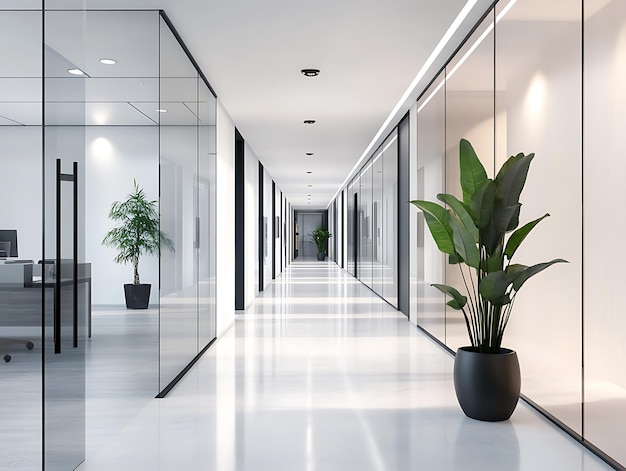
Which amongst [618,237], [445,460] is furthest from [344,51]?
[445,460]

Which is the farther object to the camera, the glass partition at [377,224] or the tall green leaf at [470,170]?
the glass partition at [377,224]

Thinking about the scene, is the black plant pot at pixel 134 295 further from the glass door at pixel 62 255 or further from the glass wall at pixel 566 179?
the glass door at pixel 62 255

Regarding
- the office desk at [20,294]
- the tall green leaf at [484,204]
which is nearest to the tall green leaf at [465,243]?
the tall green leaf at [484,204]

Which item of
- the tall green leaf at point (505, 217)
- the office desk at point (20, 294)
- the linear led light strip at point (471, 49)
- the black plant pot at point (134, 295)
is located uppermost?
the linear led light strip at point (471, 49)

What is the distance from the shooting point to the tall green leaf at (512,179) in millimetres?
3598

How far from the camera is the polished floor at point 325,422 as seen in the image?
3129 millimetres

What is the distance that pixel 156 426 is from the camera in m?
3.73

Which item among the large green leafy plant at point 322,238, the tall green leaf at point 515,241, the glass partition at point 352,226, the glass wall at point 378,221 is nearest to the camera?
the tall green leaf at point 515,241

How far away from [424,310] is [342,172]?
884 centimetres

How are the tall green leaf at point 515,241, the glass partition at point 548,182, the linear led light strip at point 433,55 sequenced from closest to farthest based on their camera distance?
the glass partition at point 548,182 < the tall green leaf at point 515,241 < the linear led light strip at point 433,55

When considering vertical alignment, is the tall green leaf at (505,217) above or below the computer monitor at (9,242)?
above

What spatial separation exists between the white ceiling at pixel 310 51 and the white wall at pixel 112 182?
7.20 ft

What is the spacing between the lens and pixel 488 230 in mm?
3777

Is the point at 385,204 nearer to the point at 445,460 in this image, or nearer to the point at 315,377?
the point at 315,377
